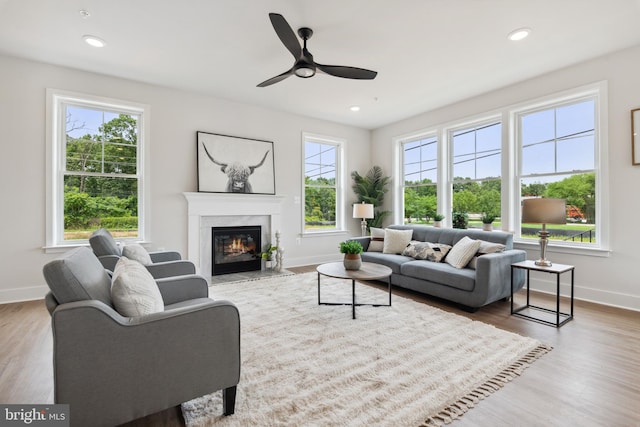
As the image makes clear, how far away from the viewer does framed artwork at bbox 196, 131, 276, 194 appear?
4.63m

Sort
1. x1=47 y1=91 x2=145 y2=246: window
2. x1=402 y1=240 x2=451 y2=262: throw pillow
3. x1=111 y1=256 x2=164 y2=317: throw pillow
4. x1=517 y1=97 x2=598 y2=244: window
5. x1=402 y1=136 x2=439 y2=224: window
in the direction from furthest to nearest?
x1=402 y1=136 x2=439 y2=224: window
x1=402 y1=240 x2=451 y2=262: throw pillow
x1=47 y1=91 x2=145 y2=246: window
x1=517 y1=97 x2=598 y2=244: window
x1=111 y1=256 x2=164 y2=317: throw pillow

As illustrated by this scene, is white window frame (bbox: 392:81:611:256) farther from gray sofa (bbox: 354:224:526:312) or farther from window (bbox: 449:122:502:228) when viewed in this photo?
gray sofa (bbox: 354:224:526:312)

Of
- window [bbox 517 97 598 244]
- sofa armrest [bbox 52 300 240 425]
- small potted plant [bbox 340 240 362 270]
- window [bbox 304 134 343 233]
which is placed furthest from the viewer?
window [bbox 304 134 343 233]

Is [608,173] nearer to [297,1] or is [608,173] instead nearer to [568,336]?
[568,336]

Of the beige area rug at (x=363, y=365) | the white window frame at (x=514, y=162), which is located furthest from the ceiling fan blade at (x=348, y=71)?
the white window frame at (x=514, y=162)

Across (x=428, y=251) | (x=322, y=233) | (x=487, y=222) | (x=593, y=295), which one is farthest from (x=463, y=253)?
(x=322, y=233)

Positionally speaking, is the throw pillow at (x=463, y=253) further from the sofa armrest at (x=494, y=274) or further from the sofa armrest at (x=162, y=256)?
the sofa armrest at (x=162, y=256)

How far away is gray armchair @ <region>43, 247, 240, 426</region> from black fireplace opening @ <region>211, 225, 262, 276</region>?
3240mm

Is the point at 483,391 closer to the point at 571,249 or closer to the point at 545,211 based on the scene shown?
the point at 545,211

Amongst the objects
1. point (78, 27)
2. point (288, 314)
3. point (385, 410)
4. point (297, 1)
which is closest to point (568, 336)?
point (385, 410)

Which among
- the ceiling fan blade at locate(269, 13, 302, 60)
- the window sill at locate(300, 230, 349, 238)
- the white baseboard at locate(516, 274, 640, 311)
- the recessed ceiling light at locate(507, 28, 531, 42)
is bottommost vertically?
the white baseboard at locate(516, 274, 640, 311)

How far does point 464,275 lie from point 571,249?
1661 millimetres

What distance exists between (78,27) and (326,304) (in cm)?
373

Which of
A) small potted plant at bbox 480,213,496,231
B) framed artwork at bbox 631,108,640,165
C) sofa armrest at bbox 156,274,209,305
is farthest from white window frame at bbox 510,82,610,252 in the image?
sofa armrest at bbox 156,274,209,305
